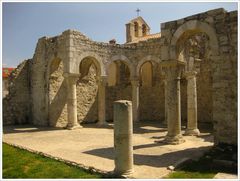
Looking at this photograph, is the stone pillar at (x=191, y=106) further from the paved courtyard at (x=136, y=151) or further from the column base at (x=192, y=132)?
the paved courtyard at (x=136, y=151)

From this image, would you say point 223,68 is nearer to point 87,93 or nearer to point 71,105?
point 71,105

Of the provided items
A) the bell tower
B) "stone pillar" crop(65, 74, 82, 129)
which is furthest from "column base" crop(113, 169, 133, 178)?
the bell tower

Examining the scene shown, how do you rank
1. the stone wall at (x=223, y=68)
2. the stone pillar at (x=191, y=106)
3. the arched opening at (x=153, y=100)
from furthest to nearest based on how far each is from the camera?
the arched opening at (x=153, y=100) → the stone pillar at (x=191, y=106) → the stone wall at (x=223, y=68)

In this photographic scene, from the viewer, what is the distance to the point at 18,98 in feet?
61.6

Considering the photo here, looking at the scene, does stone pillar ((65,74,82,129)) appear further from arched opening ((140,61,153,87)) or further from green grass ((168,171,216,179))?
green grass ((168,171,216,179))

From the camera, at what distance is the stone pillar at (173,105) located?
1044 centimetres

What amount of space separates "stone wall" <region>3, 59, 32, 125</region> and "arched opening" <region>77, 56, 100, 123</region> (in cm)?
340

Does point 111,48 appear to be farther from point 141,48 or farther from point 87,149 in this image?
point 87,149

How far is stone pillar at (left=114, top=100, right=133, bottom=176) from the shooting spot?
6.40 m

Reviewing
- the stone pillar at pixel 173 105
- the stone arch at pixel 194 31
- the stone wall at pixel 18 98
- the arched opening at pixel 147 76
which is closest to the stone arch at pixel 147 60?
the arched opening at pixel 147 76

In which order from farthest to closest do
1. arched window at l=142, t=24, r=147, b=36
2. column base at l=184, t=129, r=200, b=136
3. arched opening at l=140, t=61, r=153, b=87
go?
arched window at l=142, t=24, r=147, b=36 → arched opening at l=140, t=61, r=153, b=87 → column base at l=184, t=129, r=200, b=136

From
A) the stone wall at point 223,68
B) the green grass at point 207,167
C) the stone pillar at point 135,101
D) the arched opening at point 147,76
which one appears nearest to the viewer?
the green grass at point 207,167

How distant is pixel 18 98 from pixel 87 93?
14.6ft

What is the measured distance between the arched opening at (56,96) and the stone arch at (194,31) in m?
8.99
